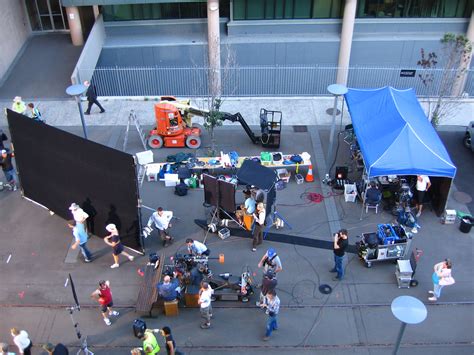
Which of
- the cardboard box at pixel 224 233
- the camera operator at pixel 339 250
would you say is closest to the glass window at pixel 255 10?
the cardboard box at pixel 224 233

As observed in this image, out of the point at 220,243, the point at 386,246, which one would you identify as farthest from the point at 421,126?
the point at 220,243

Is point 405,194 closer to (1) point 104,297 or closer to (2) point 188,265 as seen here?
(2) point 188,265

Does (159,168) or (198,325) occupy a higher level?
(159,168)

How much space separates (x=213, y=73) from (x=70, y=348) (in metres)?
12.0

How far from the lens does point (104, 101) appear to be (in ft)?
70.7

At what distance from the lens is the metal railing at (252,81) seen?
23.4 meters

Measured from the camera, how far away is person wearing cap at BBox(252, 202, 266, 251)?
13.5m

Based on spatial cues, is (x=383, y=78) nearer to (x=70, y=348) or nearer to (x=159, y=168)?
(x=159, y=168)

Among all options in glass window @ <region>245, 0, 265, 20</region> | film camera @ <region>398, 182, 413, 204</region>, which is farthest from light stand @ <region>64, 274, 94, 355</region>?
glass window @ <region>245, 0, 265, 20</region>

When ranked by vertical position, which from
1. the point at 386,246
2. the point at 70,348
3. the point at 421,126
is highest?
the point at 421,126

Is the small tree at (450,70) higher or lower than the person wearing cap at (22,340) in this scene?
higher

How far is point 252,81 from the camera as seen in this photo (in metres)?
24.2

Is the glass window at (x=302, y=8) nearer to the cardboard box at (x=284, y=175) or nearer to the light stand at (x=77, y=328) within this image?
the cardboard box at (x=284, y=175)

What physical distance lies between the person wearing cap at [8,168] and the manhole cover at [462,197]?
1460 cm
